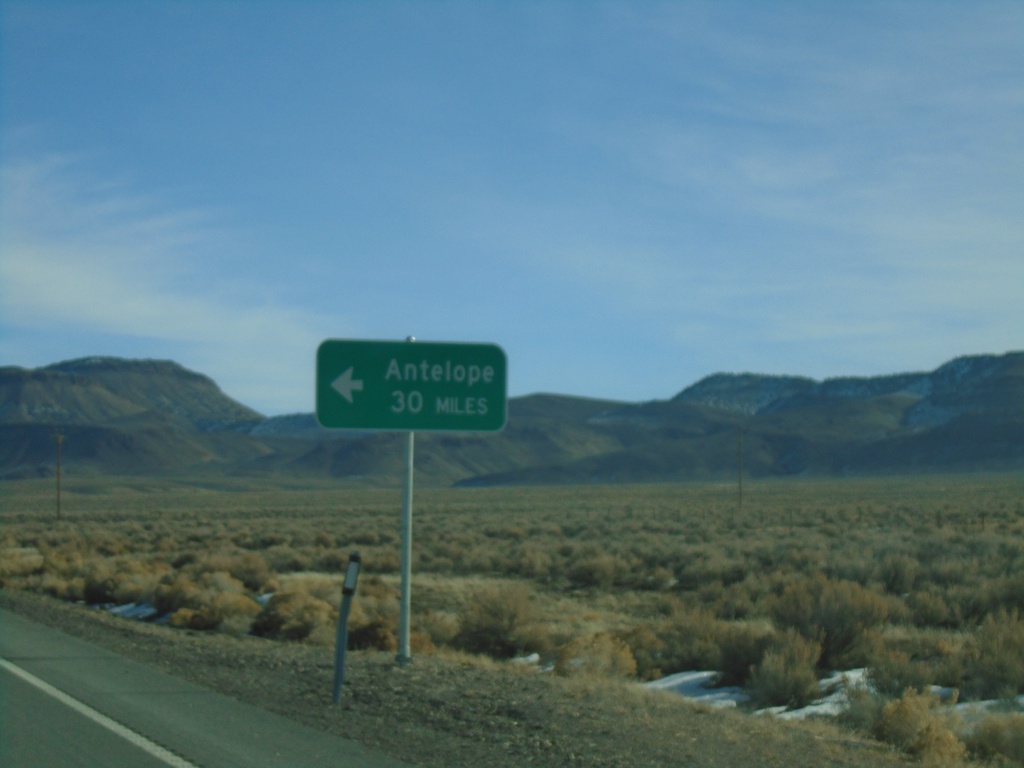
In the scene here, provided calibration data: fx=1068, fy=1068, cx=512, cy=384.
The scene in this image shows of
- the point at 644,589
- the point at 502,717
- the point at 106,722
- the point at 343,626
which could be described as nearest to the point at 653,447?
the point at 644,589

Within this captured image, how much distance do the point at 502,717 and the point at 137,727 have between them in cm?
318

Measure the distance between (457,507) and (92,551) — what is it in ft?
126

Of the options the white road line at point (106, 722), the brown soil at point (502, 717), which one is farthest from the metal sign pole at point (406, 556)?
the white road line at point (106, 722)

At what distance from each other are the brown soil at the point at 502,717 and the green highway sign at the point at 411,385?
112 inches

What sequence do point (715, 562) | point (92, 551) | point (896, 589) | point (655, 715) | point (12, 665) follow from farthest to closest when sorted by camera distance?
point (92, 551) < point (715, 562) < point (896, 589) < point (12, 665) < point (655, 715)

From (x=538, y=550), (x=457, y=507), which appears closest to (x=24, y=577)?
(x=538, y=550)

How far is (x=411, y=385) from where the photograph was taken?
40.1 feet

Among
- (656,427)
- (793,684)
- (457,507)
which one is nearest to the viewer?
(793,684)

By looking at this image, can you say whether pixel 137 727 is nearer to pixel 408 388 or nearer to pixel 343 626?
pixel 343 626

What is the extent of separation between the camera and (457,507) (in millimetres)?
73562

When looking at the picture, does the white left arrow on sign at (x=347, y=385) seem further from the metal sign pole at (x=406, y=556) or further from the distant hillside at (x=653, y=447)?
the distant hillside at (x=653, y=447)

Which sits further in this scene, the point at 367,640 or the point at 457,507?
the point at 457,507

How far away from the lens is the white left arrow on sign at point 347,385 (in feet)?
39.7

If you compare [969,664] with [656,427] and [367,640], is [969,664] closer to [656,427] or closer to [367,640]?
[367,640]
